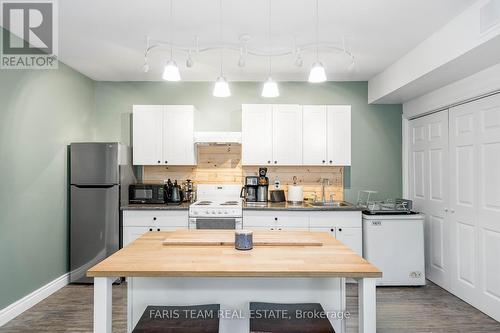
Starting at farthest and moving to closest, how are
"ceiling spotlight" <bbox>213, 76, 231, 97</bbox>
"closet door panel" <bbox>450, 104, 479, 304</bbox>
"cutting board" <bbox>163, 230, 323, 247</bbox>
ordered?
"closet door panel" <bbox>450, 104, 479, 304</bbox>
"ceiling spotlight" <bbox>213, 76, 231, 97</bbox>
"cutting board" <bbox>163, 230, 323, 247</bbox>

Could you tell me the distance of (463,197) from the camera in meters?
3.28

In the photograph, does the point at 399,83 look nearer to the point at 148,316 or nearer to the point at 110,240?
the point at 148,316

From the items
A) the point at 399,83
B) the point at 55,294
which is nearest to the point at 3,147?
the point at 55,294

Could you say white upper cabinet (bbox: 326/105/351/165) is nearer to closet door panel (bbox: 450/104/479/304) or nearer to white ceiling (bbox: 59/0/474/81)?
white ceiling (bbox: 59/0/474/81)

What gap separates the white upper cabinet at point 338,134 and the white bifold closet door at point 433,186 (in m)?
0.93

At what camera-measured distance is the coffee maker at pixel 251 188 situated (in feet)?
13.7

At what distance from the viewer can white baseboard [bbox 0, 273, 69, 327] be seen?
9.11 ft

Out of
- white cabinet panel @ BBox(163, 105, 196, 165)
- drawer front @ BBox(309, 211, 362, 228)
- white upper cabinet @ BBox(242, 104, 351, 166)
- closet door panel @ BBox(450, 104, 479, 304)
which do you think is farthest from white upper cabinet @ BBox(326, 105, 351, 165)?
white cabinet panel @ BBox(163, 105, 196, 165)

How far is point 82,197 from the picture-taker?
12.0ft

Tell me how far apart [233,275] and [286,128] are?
2.78 metres

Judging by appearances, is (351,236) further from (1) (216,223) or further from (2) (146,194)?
(2) (146,194)

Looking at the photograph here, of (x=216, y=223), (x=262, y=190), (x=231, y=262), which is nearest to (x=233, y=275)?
(x=231, y=262)

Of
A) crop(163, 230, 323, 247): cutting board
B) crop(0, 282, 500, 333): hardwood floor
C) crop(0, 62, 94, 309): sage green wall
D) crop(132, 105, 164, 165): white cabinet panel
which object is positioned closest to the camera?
crop(163, 230, 323, 247): cutting board

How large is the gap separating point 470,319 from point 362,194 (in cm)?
189
